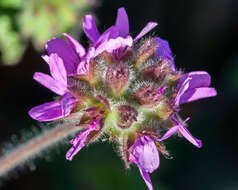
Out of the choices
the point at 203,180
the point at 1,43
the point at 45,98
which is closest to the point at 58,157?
the point at 45,98

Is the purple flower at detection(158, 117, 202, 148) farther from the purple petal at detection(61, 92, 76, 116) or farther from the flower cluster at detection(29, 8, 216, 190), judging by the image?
the purple petal at detection(61, 92, 76, 116)

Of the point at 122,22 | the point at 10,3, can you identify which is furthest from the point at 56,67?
the point at 10,3

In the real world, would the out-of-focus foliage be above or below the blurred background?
above

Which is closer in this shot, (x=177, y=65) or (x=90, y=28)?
(x=90, y=28)

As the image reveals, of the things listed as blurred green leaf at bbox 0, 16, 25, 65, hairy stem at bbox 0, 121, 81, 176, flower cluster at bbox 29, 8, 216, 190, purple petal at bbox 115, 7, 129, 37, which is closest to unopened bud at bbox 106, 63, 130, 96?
flower cluster at bbox 29, 8, 216, 190

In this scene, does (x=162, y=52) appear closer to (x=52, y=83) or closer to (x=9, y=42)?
(x=52, y=83)

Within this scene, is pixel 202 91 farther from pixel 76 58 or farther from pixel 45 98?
pixel 45 98

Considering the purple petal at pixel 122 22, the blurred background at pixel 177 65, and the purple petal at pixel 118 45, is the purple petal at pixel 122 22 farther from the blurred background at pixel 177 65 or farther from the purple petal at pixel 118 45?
the blurred background at pixel 177 65
